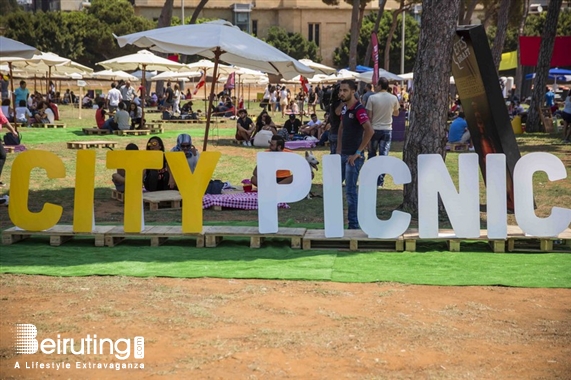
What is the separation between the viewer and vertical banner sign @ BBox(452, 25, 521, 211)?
11.0 m

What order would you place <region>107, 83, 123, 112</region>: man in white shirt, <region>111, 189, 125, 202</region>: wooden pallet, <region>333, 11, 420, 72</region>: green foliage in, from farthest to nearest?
<region>333, 11, 420, 72</region>: green foliage
<region>107, 83, 123, 112</region>: man in white shirt
<region>111, 189, 125, 202</region>: wooden pallet

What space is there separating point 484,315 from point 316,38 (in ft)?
258

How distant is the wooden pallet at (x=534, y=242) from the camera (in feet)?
30.2

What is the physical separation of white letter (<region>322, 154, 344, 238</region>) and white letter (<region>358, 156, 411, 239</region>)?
0.79 feet

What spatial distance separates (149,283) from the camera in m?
7.84

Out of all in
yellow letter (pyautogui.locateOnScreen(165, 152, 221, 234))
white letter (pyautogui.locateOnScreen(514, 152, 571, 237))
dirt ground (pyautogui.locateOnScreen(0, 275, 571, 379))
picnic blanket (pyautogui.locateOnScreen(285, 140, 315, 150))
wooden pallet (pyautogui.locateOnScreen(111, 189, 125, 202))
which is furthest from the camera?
picnic blanket (pyautogui.locateOnScreen(285, 140, 315, 150))

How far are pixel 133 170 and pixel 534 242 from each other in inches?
180

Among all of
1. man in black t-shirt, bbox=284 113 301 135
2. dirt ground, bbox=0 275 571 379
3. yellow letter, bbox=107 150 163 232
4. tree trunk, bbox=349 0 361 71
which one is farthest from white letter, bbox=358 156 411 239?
tree trunk, bbox=349 0 361 71

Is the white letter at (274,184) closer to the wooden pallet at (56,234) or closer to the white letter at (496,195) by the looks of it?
the wooden pallet at (56,234)

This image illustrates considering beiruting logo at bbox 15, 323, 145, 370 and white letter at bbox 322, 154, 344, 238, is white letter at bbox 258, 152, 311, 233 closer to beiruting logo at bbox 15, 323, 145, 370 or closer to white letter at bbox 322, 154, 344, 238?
white letter at bbox 322, 154, 344, 238

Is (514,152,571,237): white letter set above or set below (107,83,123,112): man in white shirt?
below

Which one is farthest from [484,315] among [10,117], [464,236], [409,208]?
[10,117]

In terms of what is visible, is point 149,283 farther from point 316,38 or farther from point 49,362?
point 316,38

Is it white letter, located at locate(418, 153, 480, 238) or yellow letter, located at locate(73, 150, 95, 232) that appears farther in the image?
yellow letter, located at locate(73, 150, 95, 232)
